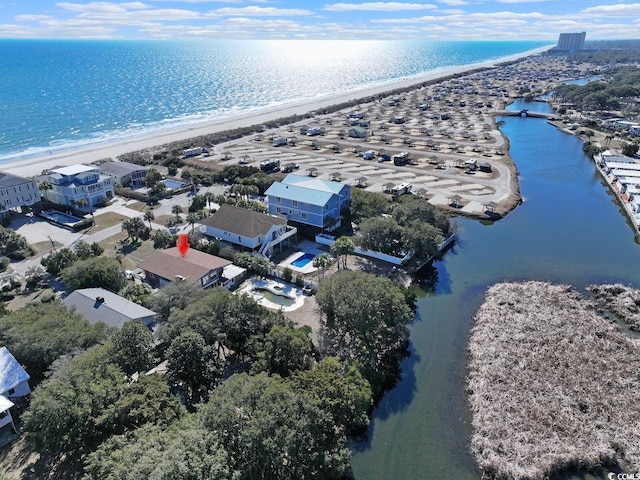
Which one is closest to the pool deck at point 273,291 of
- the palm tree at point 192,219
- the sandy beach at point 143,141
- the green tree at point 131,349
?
the green tree at point 131,349

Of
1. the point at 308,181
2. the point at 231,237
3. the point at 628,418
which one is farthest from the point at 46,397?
the point at 308,181

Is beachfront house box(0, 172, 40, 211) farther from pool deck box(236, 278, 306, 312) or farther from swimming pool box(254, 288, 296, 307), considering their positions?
swimming pool box(254, 288, 296, 307)

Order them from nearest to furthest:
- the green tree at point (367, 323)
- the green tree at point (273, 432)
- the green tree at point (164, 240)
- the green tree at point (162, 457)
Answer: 1. the green tree at point (162, 457)
2. the green tree at point (273, 432)
3. the green tree at point (367, 323)
4. the green tree at point (164, 240)

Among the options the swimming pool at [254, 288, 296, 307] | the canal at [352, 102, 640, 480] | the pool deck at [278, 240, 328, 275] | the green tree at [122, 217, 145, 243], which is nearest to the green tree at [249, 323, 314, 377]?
the canal at [352, 102, 640, 480]

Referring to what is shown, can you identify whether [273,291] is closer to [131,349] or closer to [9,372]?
[131,349]

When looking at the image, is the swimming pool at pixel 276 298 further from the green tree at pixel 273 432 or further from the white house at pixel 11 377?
the white house at pixel 11 377

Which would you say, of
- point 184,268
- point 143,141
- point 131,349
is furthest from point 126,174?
point 131,349

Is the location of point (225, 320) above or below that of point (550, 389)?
above
